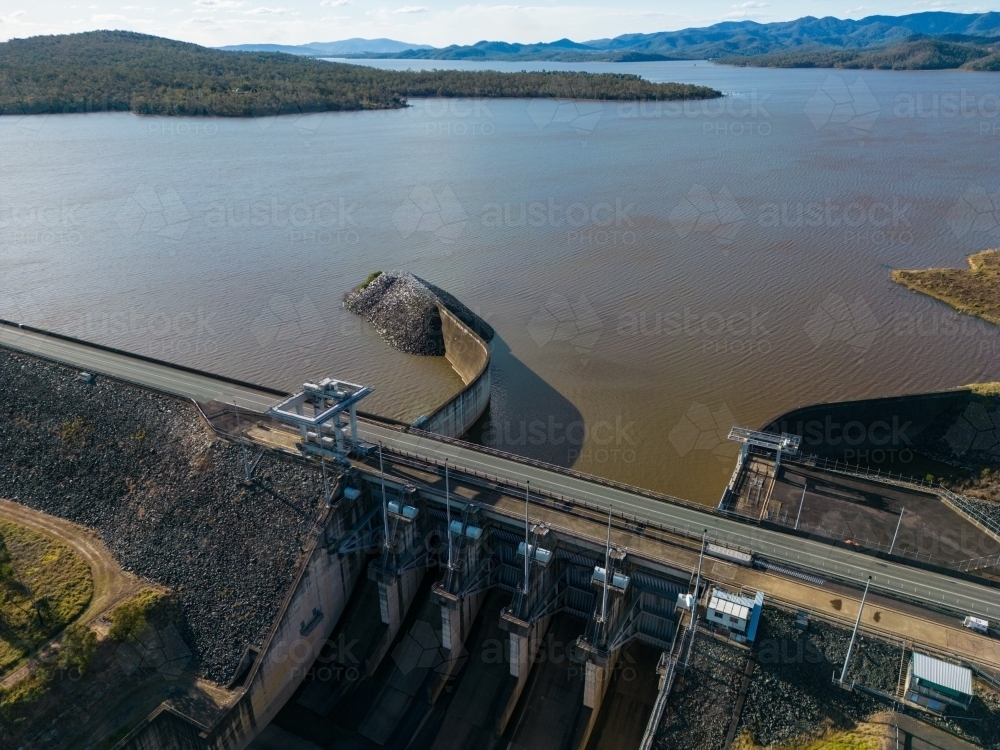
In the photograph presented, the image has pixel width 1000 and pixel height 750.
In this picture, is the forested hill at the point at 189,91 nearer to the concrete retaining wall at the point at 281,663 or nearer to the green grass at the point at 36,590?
the green grass at the point at 36,590

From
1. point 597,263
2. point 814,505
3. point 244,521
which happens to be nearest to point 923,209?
point 597,263

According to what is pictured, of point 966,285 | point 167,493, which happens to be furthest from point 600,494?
point 966,285

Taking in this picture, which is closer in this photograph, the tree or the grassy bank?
the tree

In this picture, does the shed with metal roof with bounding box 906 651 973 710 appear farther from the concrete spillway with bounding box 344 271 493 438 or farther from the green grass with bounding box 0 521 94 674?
A: the green grass with bounding box 0 521 94 674

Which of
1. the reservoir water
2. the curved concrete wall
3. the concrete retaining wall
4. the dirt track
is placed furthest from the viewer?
the reservoir water

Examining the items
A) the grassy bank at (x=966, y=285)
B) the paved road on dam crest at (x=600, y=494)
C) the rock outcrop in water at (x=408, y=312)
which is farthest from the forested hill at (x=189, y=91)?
the paved road on dam crest at (x=600, y=494)

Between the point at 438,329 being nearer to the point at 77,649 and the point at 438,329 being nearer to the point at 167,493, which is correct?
the point at 167,493

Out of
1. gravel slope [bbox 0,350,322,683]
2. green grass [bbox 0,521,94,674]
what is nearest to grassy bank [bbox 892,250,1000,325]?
gravel slope [bbox 0,350,322,683]
